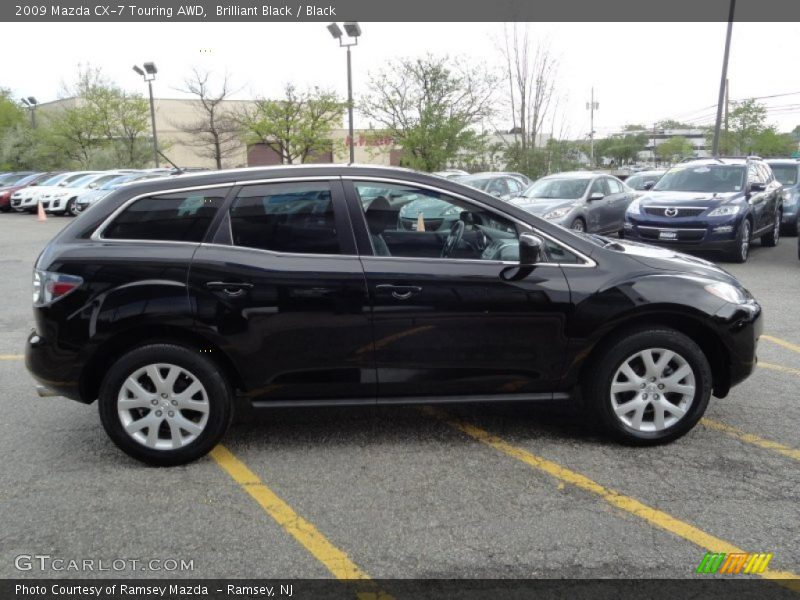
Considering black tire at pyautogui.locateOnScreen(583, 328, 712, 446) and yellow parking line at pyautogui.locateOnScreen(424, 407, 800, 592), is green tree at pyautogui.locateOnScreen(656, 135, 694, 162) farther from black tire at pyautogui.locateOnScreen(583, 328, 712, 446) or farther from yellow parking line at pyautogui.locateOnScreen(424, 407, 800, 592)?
yellow parking line at pyautogui.locateOnScreen(424, 407, 800, 592)

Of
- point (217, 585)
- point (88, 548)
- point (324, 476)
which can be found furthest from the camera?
point (324, 476)

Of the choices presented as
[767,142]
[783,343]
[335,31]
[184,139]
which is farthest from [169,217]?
[767,142]

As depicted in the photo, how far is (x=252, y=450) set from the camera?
4242 mm

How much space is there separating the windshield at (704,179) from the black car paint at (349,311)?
8.89 metres

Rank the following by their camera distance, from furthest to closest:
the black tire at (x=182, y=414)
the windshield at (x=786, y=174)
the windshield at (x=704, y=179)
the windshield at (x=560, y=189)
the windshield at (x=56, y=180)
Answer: the windshield at (x=56, y=180)
the windshield at (x=786, y=174)
the windshield at (x=560, y=189)
the windshield at (x=704, y=179)
the black tire at (x=182, y=414)

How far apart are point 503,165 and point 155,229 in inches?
1129

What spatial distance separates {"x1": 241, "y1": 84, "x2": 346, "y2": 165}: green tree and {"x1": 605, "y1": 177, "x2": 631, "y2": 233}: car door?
55.9 feet

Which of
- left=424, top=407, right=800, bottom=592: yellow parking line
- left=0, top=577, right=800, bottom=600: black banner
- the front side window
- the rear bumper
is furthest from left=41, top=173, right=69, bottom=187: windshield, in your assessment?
left=0, top=577, right=800, bottom=600: black banner

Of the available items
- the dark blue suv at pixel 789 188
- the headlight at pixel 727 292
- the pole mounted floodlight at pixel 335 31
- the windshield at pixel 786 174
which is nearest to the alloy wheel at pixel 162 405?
the headlight at pixel 727 292

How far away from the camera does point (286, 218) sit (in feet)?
13.3

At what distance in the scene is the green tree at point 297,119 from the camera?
29.4 metres

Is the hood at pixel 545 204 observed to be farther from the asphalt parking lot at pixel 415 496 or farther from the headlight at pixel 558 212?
the asphalt parking lot at pixel 415 496

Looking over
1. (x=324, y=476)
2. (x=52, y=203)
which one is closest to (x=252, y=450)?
(x=324, y=476)

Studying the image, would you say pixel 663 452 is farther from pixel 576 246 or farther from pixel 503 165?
pixel 503 165
